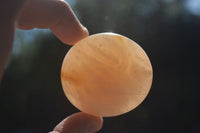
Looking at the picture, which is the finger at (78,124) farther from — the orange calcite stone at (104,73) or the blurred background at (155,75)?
the blurred background at (155,75)

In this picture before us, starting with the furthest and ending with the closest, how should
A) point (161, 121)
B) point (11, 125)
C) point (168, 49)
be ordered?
1. point (11, 125)
2. point (168, 49)
3. point (161, 121)

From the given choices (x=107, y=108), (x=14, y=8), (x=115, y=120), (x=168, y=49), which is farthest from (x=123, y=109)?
(x=168, y=49)

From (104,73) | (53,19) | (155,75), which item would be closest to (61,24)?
(53,19)

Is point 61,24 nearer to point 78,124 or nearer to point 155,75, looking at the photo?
point 78,124

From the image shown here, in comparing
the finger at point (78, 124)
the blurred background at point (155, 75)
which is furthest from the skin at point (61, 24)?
the blurred background at point (155, 75)

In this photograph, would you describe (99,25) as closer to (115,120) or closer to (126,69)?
(115,120)

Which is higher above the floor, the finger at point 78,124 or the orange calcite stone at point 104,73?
the orange calcite stone at point 104,73

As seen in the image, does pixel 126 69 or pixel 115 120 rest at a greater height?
pixel 126 69
